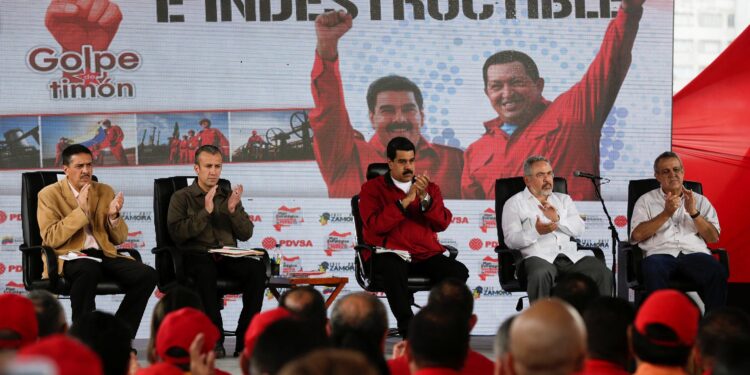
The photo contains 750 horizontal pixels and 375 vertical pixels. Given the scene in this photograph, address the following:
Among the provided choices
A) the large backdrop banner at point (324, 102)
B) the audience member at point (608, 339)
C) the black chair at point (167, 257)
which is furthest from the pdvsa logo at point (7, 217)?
the audience member at point (608, 339)

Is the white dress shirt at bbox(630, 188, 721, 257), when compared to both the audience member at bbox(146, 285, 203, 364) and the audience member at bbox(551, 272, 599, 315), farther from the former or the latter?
the audience member at bbox(146, 285, 203, 364)

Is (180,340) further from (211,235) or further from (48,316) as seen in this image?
(211,235)

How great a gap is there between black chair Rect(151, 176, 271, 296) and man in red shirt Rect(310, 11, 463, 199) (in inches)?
54.2

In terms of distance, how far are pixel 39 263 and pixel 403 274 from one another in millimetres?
1967

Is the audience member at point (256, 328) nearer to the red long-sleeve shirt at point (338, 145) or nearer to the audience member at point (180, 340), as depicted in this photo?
the audience member at point (180, 340)

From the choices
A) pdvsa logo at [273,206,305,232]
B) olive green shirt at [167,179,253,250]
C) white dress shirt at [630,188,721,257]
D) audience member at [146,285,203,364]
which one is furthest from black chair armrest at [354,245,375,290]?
audience member at [146,285,203,364]

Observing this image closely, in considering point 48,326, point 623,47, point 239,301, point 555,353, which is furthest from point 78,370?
point 623,47

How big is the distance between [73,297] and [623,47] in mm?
4049

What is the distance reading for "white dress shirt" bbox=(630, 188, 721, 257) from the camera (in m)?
5.74

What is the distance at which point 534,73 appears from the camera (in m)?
6.91

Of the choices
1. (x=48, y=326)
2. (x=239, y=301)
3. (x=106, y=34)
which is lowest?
(x=239, y=301)

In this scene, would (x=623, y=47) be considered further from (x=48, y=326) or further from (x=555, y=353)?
(x=555, y=353)

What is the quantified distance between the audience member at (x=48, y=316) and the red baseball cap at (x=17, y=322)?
0.40 metres

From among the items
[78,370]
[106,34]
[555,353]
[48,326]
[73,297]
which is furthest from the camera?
[106,34]
